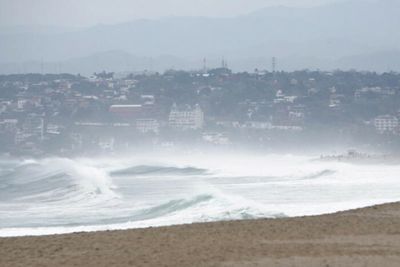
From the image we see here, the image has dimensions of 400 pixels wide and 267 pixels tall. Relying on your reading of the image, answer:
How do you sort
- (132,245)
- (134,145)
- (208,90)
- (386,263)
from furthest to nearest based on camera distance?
(208,90), (134,145), (132,245), (386,263)

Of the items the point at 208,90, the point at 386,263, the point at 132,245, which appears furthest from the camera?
the point at 208,90

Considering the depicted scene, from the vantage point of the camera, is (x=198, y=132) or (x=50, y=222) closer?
(x=50, y=222)

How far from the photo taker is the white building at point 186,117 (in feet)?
243

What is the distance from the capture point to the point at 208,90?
8250 cm

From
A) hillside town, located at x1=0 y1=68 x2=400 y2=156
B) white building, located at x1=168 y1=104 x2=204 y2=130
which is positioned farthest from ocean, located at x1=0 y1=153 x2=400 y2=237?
white building, located at x1=168 y1=104 x2=204 y2=130

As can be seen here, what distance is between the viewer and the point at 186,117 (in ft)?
249

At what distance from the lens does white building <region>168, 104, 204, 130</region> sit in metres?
74.1

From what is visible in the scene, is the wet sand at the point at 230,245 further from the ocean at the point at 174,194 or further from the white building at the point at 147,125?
the white building at the point at 147,125

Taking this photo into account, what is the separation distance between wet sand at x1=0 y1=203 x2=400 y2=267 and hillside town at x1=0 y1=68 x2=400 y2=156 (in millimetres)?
49898

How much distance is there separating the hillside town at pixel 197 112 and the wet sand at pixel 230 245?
164 feet

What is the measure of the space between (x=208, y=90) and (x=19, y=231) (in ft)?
210

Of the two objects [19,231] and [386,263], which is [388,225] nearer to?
[386,263]

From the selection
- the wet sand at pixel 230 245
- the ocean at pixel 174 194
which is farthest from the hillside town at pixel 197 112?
the wet sand at pixel 230 245

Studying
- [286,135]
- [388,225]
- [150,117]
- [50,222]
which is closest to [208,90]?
[150,117]
